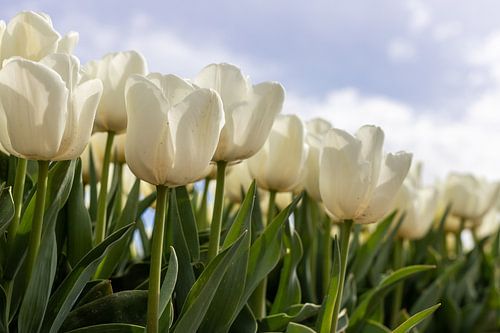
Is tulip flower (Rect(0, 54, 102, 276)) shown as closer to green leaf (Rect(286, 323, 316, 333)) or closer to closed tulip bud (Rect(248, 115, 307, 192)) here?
green leaf (Rect(286, 323, 316, 333))

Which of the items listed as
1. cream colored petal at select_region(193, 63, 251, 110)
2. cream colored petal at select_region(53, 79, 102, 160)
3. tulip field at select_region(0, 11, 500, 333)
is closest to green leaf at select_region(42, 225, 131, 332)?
tulip field at select_region(0, 11, 500, 333)

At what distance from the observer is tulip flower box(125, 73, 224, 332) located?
844 millimetres

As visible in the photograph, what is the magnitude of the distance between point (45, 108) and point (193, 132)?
0.16 meters

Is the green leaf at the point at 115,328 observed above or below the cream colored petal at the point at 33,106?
below

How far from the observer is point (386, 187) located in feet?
3.48

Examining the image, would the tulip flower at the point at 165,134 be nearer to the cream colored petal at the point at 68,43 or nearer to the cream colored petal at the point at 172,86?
the cream colored petal at the point at 172,86

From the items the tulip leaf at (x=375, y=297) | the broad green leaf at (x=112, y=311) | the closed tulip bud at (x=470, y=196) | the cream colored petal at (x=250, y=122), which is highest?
the cream colored petal at (x=250, y=122)

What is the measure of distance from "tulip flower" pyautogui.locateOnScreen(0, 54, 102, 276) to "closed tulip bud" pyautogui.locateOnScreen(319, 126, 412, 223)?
1.13ft

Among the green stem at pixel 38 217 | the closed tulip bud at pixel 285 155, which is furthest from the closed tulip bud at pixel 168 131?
the closed tulip bud at pixel 285 155

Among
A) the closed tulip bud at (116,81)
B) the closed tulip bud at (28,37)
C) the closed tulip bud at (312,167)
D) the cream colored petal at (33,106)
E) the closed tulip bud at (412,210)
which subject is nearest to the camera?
the cream colored petal at (33,106)

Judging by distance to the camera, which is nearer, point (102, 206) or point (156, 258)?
point (156, 258)

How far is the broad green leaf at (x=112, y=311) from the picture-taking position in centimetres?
99

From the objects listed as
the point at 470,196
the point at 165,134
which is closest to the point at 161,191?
the point at 165,134

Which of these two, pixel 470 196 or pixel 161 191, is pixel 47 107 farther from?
pixel 470 196
